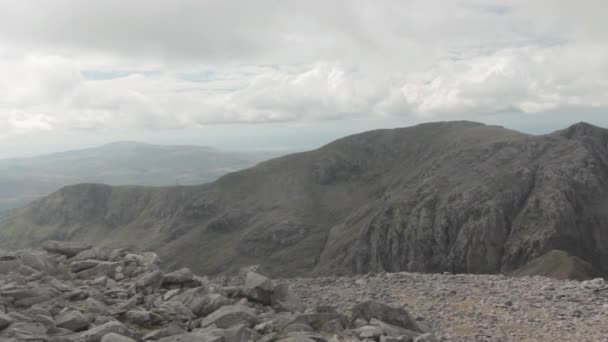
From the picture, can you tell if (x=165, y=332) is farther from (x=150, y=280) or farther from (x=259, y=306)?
(x=150, y=280)

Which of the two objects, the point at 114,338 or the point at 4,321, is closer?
the point at 114,338

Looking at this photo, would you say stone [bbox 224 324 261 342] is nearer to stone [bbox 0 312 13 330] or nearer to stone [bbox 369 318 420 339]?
stone [bbox 369 318 420 339]

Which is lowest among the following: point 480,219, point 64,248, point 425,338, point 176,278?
point 480,219

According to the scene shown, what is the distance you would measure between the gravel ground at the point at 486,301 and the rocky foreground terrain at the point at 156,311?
278cm

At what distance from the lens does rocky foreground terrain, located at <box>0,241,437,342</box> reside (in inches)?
562

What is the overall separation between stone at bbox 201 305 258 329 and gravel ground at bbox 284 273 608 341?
309 inches

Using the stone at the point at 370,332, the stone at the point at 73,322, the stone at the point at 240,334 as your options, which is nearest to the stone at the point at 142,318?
the stone at the point at 73,322

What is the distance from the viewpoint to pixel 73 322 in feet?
48.4

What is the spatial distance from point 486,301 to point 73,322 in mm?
18153

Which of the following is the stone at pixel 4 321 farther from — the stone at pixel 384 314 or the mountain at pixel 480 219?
the mountain at pixel 480 219

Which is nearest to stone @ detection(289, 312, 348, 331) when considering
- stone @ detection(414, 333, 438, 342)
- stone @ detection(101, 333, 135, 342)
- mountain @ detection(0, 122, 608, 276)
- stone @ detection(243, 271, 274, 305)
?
stone @ detection(414, 333, 438, 342)

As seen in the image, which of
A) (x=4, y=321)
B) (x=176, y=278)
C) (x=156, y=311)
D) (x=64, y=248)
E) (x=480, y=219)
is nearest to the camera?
(x=4, y=321)

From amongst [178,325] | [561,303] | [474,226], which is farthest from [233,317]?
[474,226]

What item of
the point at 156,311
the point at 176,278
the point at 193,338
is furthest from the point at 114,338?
the point at 176,278
